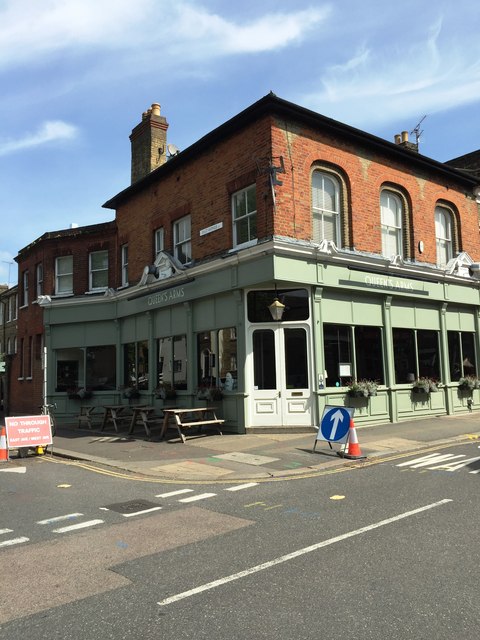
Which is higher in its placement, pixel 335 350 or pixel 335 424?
pixel 335 350

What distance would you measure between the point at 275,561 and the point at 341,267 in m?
11.0

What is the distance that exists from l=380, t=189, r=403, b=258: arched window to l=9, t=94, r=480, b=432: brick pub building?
54mm

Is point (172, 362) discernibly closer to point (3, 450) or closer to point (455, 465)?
point (3, 450)

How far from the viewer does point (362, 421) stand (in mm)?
14945

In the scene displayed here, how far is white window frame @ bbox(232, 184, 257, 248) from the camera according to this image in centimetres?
1455

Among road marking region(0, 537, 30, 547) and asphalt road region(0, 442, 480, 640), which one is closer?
asphalt road region(0, 442, 480, 640)

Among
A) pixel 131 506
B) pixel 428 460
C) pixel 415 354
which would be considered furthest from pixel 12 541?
pixel 415 354

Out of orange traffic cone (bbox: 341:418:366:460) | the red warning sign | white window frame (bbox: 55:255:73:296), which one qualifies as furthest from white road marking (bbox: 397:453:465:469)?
white window frame (bbox: 55:255:73:296)

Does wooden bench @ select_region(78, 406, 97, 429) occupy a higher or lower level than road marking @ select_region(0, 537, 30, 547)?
higher

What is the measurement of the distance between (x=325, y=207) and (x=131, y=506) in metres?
10.8

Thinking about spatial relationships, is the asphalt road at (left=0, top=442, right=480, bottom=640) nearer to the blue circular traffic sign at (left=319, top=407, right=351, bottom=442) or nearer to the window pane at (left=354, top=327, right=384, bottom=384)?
the blue circular traffic sign at (left=319, top=407, right=351, bottom=442)

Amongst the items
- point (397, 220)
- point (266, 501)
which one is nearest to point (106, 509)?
point (266, 501)

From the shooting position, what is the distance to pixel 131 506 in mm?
7090

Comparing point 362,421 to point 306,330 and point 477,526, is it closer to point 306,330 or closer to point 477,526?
point 306,330
